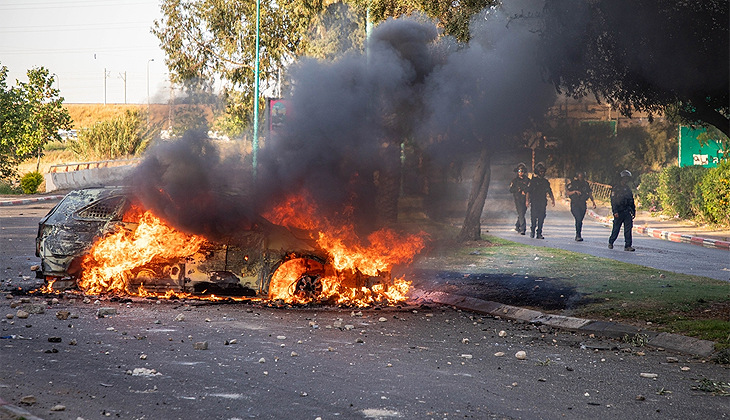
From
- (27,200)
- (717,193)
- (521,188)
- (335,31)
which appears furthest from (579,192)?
(27,200)

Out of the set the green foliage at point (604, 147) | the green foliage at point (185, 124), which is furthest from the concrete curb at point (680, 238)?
the green foliage at point (185, 124)

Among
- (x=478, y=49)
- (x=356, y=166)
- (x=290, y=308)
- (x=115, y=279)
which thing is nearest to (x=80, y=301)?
(x=115, y=279)

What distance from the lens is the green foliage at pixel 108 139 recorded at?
136 ft

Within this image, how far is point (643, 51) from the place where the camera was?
9.55 meters

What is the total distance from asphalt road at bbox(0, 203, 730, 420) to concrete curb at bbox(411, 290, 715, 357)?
0.28 meters

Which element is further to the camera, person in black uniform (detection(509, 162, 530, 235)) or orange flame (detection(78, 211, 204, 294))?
person in black uniform (detection(509, 162, 530, 235))

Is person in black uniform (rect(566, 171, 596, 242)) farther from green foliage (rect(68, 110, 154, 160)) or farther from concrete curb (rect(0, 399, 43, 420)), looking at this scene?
green foliage (rect(68, 110, 154, 160))

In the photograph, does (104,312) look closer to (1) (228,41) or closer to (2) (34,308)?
(2) (34,308)

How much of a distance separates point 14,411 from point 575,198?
1641 cm

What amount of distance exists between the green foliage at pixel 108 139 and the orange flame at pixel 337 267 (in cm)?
3263

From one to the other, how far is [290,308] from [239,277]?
0.72 meters

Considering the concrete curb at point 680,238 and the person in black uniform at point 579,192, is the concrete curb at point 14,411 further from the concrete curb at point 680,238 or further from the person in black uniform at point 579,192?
the concrete curb at point 680,238

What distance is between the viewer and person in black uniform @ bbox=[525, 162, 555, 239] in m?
19.2

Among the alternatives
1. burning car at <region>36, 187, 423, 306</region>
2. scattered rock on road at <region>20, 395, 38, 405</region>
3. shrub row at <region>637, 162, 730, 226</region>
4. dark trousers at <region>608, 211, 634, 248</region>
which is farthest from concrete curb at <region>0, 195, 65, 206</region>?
scattered rock on road at <region>20, 395, 38, 405</region>
